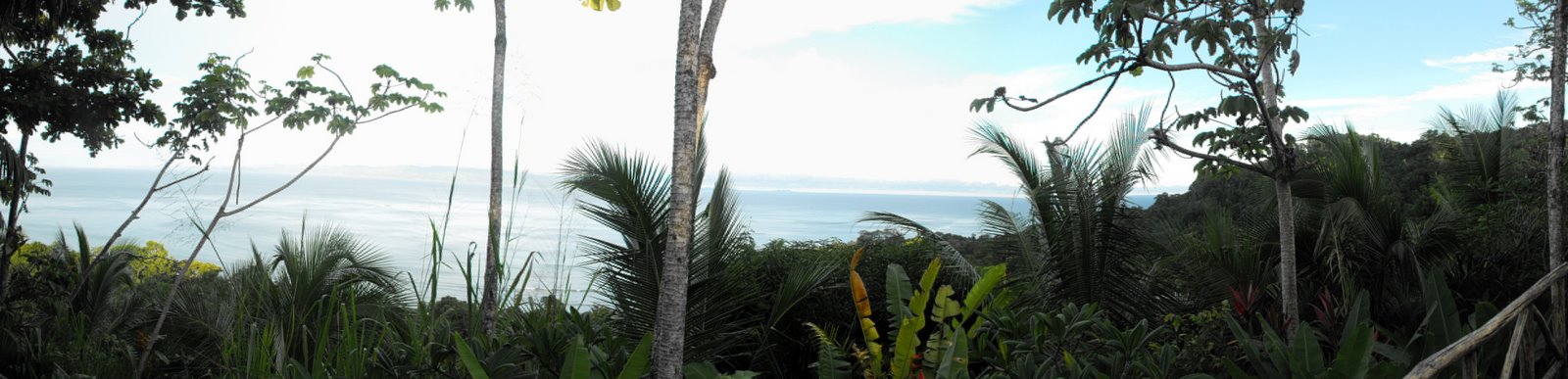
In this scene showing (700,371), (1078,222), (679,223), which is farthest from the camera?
(1078,222)

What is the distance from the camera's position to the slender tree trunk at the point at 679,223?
255 cm

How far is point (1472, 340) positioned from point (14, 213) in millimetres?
6540

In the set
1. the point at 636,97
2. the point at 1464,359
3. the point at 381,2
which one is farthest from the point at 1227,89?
the point at 381,2

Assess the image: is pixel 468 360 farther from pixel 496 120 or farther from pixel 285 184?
pixel 285 184

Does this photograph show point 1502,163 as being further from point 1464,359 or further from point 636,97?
point 1464,359

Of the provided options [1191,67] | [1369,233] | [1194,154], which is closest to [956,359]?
[1191,67]

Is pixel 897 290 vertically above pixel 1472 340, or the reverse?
pixel 1472 340

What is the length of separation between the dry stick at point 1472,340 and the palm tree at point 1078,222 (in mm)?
4131

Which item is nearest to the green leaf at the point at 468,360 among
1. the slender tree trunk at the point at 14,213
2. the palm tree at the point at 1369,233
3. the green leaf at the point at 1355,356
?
the green leaf at the point at 1355,356

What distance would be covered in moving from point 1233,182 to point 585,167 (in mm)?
9437

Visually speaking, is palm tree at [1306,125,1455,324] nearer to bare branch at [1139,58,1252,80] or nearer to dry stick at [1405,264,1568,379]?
bare branch at [1139,58,1252,80]

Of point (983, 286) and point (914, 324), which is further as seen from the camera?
point (983, 286)

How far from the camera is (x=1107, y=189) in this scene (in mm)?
5574

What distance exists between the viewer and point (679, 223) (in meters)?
2.55
